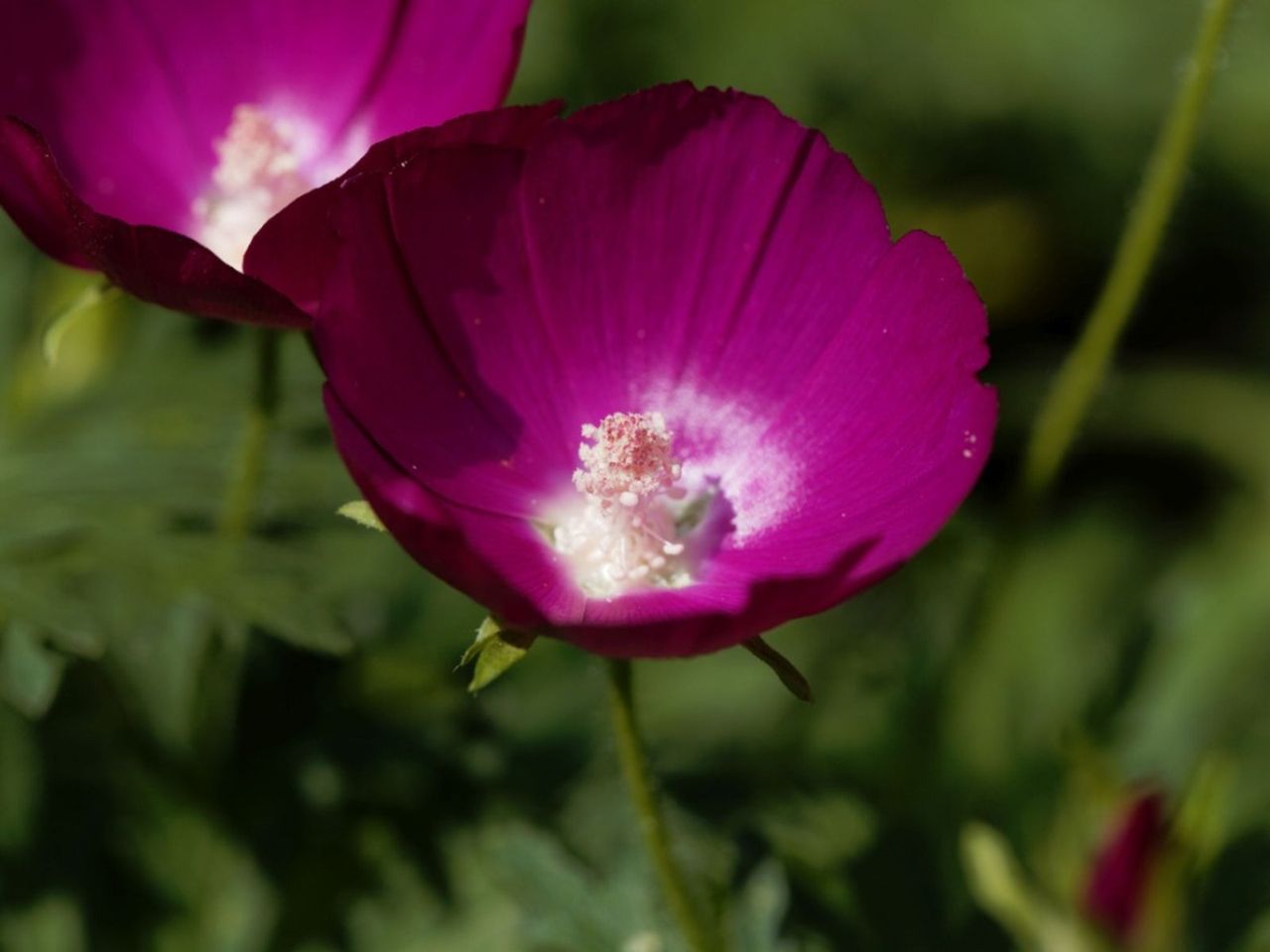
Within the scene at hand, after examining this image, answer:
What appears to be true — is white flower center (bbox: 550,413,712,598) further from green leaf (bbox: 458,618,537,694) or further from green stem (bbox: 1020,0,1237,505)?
green stem (bbox: 1020,0,1237,505)

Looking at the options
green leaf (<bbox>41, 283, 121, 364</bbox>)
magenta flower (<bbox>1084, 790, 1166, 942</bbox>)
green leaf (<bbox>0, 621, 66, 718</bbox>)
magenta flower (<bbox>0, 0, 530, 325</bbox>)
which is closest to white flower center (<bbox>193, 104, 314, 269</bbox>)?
magenta flower (<bbox>0, 0, 530, 325</bbox>)

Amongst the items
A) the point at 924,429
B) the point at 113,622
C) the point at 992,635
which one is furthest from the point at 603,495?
the point at 992,635

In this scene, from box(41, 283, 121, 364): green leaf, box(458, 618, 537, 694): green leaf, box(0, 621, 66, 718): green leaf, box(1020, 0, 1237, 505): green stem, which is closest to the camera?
box(458, 618, 537, 694): green leaf

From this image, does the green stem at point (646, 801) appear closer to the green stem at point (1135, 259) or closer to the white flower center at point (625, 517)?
the white flower center at point (625, 517)

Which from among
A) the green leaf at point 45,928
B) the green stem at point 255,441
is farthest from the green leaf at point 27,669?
the green leaf at point 45,928

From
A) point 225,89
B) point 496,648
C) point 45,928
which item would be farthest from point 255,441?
point 45,928

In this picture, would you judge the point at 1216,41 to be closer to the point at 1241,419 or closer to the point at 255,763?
the point at 255,763
